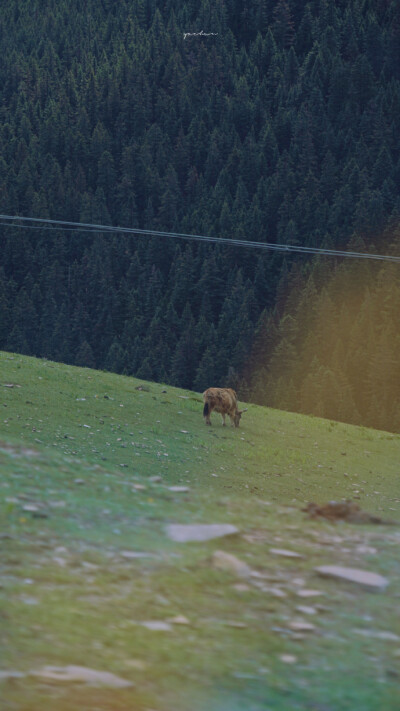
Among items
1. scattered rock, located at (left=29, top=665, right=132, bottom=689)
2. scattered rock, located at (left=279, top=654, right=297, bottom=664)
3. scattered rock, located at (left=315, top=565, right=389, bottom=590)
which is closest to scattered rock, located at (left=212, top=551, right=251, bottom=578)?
scattered rock, located at (left=315, top=565, right=389, bottom=590)

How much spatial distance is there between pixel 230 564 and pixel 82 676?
1895mm

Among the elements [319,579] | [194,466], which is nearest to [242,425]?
[194,466]

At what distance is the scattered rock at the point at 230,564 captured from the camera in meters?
6.36

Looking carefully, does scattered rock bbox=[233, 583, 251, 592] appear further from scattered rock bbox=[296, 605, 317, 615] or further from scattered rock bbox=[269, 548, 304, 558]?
scattered rock bbox=[269, 548, 304, 558]

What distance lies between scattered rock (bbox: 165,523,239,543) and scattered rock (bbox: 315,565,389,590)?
3.11 feet

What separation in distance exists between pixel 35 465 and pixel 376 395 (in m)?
117

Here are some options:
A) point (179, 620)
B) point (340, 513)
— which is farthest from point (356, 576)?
point (340, 513)

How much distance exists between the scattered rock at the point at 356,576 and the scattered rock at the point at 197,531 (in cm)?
95

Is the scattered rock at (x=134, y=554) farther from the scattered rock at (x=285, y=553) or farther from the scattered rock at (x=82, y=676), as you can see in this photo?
the scattered rock at (x=82, y=676)

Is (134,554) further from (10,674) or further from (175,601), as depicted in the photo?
(10,674)

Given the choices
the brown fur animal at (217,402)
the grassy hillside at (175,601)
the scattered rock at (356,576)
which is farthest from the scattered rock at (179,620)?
the brown fur animal at (217,402)

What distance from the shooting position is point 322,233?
186375 mm

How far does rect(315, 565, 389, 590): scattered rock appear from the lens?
638 centimetres

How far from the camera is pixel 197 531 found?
23.7ft
